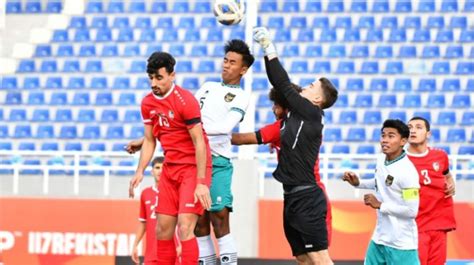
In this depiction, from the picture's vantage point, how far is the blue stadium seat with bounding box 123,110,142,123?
19.8 m

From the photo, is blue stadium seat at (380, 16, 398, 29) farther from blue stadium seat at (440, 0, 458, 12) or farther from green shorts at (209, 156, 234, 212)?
green shorts at (209, 156, 234, 212)

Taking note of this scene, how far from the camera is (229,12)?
935 centimetres

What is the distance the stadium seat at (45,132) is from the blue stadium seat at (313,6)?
5494mm

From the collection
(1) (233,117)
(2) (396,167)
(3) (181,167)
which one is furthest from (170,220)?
(2) (396,167)

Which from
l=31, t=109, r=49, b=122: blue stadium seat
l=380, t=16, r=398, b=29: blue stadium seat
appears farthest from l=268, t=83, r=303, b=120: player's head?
l=380, t=16, r=398, b=29: blue stadium seat

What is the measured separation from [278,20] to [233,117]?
13139mm

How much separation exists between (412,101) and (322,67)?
1.80 m

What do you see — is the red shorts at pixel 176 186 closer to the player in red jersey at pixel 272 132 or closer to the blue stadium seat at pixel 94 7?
the player in red jersey at pixel 272 132

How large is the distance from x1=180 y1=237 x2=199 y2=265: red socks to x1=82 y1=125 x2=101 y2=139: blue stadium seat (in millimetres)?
12503

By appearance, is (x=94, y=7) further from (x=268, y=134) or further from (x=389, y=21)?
(x=268, y=134)

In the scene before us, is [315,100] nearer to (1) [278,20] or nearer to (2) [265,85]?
(2) [265,85]

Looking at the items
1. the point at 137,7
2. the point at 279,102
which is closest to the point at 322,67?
the point at 137,7

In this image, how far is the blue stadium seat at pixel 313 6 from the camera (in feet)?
68.6

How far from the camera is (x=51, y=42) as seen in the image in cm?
2155
